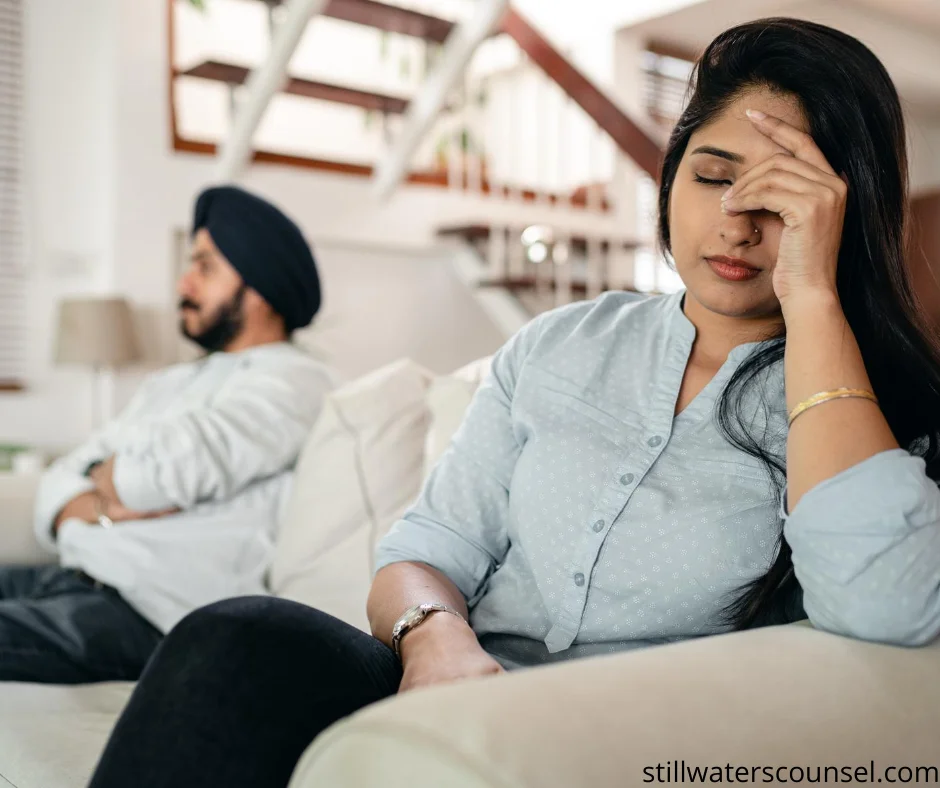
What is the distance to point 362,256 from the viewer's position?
4.57 m

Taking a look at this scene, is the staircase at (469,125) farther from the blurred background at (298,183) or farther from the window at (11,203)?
the window at (11,203)

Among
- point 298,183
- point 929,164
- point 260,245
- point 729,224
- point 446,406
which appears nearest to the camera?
point 729,224

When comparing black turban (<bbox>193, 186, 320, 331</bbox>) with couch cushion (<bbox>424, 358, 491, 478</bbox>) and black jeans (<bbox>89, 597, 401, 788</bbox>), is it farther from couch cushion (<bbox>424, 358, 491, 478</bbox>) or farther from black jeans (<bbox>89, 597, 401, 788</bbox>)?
black jeans (<bbox>89, 597, 401, 788</bbox>)

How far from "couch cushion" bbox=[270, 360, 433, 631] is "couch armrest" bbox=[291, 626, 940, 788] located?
1.02 meters

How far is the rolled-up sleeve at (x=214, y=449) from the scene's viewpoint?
1.95m

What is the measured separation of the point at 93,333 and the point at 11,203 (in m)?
0.81

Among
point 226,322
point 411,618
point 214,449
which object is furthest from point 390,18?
point 411,618

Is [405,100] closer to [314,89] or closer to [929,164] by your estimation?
[314,89]

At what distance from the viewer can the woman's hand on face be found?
966mm

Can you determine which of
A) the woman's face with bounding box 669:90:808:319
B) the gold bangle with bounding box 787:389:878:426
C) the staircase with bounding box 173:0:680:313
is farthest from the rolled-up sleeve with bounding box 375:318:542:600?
the staircase with bounding box 173:0:680:313

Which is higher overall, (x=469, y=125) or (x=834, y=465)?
(x=469, y=125)

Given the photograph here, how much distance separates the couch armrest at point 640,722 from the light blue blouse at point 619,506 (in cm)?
13

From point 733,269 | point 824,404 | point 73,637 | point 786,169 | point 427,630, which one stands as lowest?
point 73,637

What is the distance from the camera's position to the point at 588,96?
3.79m
